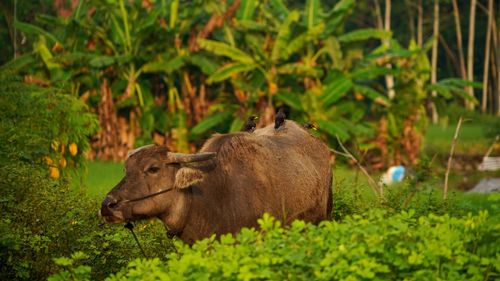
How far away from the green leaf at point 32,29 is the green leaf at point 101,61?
94cm

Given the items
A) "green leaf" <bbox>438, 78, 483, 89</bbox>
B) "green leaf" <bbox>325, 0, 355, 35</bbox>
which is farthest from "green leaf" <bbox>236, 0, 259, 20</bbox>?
"green leaf" <bbox>438, 78, 483, 89</bbox>

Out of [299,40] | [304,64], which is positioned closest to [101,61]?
[299,40]

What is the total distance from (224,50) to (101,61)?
2.75 meters

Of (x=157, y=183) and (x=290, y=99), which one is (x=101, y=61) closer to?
(x=290, y=99)

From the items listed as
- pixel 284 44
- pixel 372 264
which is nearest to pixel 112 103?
pixel 284 44

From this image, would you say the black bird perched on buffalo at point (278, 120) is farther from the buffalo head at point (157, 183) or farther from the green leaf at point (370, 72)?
the green leaf at point (370, 72)

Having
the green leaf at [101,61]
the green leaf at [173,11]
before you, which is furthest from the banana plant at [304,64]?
the green leaf at [101,61]

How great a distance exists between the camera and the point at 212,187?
749cm

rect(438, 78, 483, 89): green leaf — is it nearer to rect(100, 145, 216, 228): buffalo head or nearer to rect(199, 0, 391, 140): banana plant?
rect(199, 0, 391, 140): banana plant

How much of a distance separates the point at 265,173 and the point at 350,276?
93.2 inches

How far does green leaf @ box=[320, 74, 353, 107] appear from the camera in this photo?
21.7 meters

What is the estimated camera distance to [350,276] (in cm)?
560

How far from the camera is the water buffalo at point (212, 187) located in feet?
23.4

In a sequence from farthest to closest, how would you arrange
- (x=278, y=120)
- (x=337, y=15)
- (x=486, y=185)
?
(x=337, y=15) → (x=486, y=185) → (x=278, y=120)
